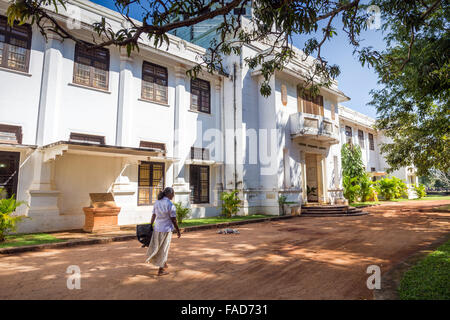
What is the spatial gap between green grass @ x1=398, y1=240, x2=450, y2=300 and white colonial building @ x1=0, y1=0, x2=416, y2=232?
8071 mm

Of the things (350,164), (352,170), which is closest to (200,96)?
(350,164)

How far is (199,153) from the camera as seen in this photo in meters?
13.2

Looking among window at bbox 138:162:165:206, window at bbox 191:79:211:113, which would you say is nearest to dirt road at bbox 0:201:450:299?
window at bbox 138:162:165:206

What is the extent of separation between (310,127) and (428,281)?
38.7ft

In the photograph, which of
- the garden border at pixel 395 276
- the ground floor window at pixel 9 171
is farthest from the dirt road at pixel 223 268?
the ground floor window at pixel 9 171

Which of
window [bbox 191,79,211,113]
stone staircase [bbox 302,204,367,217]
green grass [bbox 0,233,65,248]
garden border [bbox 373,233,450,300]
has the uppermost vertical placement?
window [bbox 191,79,211,113]

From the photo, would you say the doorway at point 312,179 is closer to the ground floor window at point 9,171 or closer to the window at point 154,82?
the window at point 154,82

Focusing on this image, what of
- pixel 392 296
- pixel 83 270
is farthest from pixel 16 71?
pixel 392 296

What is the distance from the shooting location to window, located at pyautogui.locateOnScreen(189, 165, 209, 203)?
42.1ft

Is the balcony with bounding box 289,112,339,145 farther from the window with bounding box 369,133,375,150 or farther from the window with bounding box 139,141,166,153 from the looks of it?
the window with bounding box 369,133,375,150

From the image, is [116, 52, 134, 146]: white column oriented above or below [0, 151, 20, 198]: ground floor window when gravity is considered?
above

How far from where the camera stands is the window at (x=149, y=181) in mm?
11219

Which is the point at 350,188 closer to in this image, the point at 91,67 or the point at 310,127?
the point at 310,127
